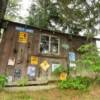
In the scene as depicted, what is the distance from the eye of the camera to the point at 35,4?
17.5m

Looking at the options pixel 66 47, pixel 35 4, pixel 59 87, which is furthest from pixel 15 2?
pixel 59 87

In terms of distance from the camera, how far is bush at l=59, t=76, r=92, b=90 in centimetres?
1172

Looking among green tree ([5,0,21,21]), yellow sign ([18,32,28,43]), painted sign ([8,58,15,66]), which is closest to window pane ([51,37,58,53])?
yellow sign ([18,32,28,43])

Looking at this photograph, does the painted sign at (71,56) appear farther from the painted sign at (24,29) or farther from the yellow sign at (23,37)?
the yellow sign at (23,37)

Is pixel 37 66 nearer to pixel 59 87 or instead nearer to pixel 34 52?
pixel 34 52

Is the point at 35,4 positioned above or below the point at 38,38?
above

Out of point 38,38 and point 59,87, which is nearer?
point 59,87

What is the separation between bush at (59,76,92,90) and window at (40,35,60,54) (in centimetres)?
241

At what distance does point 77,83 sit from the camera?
470 inches

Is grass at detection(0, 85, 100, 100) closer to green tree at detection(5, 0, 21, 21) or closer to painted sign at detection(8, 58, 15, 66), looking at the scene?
painted sign at detection(8, 58, 15, 66)

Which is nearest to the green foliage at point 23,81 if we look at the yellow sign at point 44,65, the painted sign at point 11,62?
the painted sign at point 11,62

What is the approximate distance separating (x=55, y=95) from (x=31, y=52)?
347cm

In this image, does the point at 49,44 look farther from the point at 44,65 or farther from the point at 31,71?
the point at 31,71

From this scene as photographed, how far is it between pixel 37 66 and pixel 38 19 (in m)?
4.98
